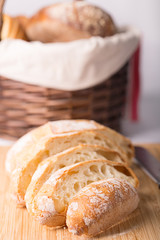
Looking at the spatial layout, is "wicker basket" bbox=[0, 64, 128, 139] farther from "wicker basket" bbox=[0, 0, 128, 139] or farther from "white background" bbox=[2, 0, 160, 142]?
"white background" bbox=[2, 0, 160, 142]

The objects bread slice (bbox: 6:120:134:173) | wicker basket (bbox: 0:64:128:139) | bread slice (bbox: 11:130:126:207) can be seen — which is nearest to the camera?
bread slice (bbox: 11:130:126:207)

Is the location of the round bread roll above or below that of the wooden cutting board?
above

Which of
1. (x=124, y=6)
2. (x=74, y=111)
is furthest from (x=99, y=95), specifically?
(x=124, y=6)

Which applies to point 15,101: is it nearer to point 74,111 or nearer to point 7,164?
point 74,111

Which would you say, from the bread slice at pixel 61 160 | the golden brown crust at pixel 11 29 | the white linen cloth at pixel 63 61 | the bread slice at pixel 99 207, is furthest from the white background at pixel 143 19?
the bread slice at pixel 99 207

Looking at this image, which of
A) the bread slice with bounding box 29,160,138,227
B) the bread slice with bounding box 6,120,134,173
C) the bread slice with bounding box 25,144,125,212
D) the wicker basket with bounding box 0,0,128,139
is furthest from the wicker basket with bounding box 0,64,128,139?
the bread slice with bounding box 29,160,138,227

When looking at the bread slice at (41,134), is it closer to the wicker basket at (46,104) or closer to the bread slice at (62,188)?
the bread slice at (62,188)
